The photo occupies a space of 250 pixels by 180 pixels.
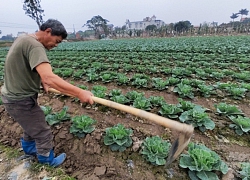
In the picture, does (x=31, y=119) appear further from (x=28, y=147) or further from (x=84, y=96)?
(x=84, y=96)

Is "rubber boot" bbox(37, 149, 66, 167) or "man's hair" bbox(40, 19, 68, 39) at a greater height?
"man's hair" bbox(40, 19, 68, 39)

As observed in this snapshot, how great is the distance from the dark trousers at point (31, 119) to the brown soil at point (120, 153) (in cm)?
45

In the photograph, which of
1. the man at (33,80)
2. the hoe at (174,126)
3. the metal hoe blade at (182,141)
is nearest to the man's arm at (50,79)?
the man at (33,80)

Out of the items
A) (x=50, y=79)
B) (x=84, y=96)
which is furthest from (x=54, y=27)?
(x=84, y=96)

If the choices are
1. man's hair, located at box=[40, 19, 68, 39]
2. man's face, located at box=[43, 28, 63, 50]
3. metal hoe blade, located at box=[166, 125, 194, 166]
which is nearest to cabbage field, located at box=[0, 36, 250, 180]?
metal hoe blade, located at box=[166, 125, 194, 166]

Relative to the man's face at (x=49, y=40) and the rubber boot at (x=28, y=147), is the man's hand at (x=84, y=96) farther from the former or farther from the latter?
the rubber boot at (x=28, y=147)

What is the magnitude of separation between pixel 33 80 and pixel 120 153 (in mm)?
1462

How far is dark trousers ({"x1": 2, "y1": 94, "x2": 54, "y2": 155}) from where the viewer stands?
2.01 m

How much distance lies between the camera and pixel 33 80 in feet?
6.51

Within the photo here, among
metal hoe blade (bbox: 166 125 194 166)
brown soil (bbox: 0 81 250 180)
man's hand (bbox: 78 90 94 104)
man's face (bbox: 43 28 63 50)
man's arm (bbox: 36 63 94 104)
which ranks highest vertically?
man's face (bbox: 43 28 63 50)

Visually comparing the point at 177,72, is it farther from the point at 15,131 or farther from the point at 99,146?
the point at 15,131

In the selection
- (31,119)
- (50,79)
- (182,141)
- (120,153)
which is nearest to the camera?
(50,79)

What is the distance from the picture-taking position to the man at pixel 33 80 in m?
1.66

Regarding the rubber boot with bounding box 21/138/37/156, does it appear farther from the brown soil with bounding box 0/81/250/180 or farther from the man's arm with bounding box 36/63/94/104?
the man's arm with bounding box 36/63/94/104
